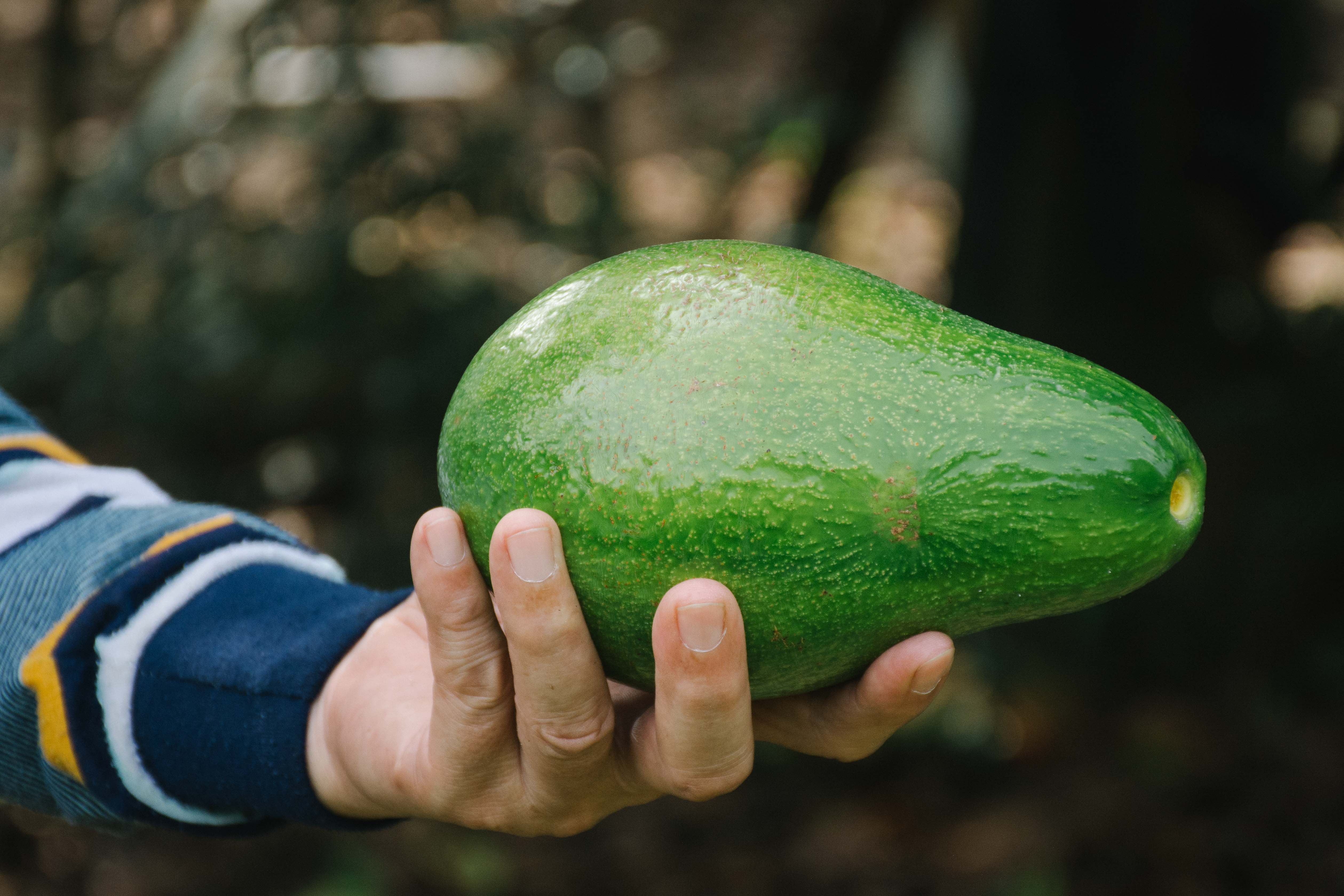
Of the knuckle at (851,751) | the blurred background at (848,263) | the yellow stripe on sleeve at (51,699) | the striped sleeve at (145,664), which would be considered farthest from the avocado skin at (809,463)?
the blurred background at (848,263)

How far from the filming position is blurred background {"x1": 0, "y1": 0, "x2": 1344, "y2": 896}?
3383 mm

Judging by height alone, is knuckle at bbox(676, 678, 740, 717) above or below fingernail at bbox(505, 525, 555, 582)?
below

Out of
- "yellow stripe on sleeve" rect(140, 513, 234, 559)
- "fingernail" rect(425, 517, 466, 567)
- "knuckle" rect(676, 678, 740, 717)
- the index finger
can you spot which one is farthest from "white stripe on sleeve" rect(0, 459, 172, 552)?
"knuckle" rect(676, 678, 740, 717)

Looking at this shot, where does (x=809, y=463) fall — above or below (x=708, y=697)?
above

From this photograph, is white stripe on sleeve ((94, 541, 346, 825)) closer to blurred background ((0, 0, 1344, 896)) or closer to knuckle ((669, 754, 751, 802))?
knuckle ((669, 754, 751, 802))

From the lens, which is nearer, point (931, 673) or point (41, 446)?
point (931, 673)

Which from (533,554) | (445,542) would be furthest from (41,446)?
(533,554)

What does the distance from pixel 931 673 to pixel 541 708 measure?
0.56 metres

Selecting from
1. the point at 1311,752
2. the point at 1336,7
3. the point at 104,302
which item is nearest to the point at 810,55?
the point at 104,302

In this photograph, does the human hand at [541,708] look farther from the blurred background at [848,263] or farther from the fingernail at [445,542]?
the blurred background at [848,263]

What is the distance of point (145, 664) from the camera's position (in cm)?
173

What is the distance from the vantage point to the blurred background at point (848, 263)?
3.38 m

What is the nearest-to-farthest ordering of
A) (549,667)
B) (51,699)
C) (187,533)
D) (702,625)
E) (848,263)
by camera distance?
(702,625) < (549,667) < (51,699) < (187,533) < (848,263)

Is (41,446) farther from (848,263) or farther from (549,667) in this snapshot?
(848,263)
